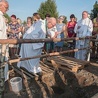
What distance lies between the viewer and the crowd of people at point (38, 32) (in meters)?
5.19

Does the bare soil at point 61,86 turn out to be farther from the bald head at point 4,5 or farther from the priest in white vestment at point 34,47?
the bald head at point 4,5

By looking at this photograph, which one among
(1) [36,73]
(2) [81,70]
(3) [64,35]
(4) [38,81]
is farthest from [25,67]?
(3) [64,35]

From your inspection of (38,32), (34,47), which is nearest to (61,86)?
(34,47)

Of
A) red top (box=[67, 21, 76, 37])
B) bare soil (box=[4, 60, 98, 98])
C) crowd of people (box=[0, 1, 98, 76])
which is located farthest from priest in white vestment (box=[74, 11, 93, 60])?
bare soil (box=[4, 60, 98, 98])

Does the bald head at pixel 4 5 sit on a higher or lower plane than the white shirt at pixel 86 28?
higher

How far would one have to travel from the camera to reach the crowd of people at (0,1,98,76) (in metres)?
5.19

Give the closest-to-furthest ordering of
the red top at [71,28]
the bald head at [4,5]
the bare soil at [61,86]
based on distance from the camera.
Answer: the bald head at [4,5] → the bare soil at [61,86] → the red top at [71,28]

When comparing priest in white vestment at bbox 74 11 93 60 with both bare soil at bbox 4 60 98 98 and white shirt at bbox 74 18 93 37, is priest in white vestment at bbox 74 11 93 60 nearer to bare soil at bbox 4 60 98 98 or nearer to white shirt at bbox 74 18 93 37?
white shirt at bbox 74 18 93 37

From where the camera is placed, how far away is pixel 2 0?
4262mm

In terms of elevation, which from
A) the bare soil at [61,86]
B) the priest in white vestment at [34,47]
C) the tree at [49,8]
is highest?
the tree at [49,8]

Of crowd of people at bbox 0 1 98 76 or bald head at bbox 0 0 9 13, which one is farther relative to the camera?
crowd of people at bbox 0 1 98 76

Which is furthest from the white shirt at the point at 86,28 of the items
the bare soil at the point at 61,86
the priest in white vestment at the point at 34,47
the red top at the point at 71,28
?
the priest in white vestment at the point at 34,47

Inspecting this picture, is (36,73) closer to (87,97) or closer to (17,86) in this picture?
(17,86)

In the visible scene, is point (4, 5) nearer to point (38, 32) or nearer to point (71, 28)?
point (38, 32)
